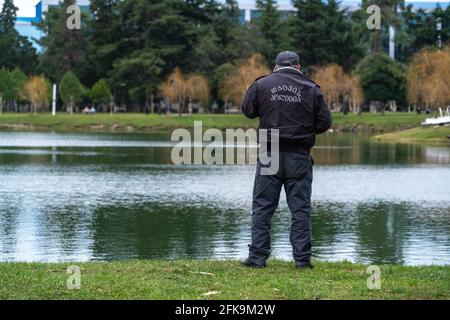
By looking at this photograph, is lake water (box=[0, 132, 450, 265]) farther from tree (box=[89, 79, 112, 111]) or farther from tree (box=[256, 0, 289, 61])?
tree (box=[89, 79, 112, 111])

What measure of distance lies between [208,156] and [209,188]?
52.0ft

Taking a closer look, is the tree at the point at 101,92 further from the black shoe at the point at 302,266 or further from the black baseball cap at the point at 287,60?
the black shoe at the point at 302,266

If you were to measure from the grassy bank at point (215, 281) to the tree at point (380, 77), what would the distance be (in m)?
79.3

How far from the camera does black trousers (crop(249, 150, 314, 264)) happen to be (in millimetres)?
9258

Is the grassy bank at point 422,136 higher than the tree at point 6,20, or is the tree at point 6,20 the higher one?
the tree at point 6,20

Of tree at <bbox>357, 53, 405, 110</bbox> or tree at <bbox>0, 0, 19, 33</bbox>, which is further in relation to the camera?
tree at <bbox>0, 0, 19, 33</bbox>

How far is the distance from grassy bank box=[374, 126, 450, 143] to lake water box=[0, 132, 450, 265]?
59.9 ft

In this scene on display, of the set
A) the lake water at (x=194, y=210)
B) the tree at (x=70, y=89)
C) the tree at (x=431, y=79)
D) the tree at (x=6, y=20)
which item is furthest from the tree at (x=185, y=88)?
the lake water at (x=194, y=210)

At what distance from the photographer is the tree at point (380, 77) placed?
87.8 m

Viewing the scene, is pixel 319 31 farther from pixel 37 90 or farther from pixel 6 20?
pixel 6 20

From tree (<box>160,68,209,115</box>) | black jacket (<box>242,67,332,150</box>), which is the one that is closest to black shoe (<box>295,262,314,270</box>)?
black jacket (<box>242,67,332,150</box>)

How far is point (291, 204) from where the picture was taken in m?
9.34

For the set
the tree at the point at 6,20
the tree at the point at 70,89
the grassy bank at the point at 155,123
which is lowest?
the grassy bank at the point at 155,123

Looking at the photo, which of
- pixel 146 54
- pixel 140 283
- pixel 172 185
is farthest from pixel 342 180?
pixel 146 54
